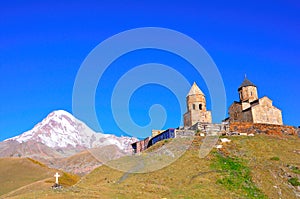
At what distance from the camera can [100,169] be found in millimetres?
48406

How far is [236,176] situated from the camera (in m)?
39.8

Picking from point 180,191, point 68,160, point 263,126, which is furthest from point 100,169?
point 68,160

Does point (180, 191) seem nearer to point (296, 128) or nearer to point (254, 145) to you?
point (254, 145)

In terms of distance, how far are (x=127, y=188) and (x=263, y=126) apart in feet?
113

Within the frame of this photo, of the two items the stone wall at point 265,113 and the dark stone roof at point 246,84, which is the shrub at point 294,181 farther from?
the dark stone roof at point 246,84

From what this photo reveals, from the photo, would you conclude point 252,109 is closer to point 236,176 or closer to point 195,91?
point 195,91

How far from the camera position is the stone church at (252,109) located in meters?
74.5

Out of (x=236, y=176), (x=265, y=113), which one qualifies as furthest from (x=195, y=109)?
(x=236, y=176)

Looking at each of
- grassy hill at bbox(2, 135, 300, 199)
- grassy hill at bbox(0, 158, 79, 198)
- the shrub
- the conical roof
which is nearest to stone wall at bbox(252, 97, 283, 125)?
the conical roof

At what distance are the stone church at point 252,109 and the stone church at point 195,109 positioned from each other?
29.5 feet

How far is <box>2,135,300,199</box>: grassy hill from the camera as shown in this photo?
34500mm

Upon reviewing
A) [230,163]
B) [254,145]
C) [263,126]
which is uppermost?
[263,126]

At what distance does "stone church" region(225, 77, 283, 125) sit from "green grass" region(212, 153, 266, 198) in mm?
31847

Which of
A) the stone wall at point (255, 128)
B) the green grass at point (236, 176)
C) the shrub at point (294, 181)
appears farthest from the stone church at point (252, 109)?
the shrub at point (294, 181)
